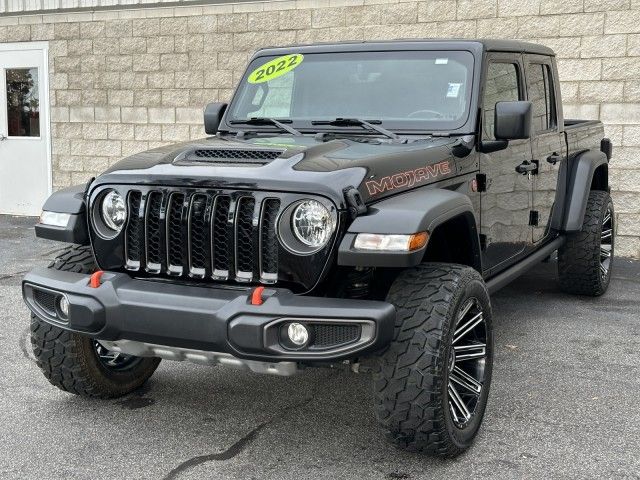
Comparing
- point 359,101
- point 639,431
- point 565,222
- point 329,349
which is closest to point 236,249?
point 329,349

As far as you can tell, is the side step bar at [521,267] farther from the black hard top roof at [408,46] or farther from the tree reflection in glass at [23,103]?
the tree reflection in glass at [23,103]

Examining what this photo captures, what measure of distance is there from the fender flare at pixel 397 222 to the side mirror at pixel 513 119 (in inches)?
31.5

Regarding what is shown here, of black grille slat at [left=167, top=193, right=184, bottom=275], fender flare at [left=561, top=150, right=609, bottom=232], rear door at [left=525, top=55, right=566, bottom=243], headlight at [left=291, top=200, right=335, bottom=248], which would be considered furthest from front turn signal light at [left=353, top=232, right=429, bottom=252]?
fender flare at [left=561, top=150, right=609, bottom=232]

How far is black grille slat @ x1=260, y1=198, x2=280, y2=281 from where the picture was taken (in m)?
3.28

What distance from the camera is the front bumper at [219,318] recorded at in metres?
3.06

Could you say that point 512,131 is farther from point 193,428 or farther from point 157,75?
point 157,75

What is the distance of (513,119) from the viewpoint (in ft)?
13.5

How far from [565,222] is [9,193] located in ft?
27.7

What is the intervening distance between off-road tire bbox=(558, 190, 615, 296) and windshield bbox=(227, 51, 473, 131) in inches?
82.6

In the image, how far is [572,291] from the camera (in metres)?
6.50

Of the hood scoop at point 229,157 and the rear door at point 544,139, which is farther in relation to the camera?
the rear door at point 544,139

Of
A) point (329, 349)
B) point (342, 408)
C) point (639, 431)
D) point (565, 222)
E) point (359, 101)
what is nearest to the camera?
point (329, 349)

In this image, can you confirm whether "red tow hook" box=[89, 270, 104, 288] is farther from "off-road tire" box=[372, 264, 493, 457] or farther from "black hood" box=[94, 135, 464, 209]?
"off-road tire" box=[372, 264, 493, 457]

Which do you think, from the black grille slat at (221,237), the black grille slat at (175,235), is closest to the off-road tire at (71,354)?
the black grille slat at (175,235)
